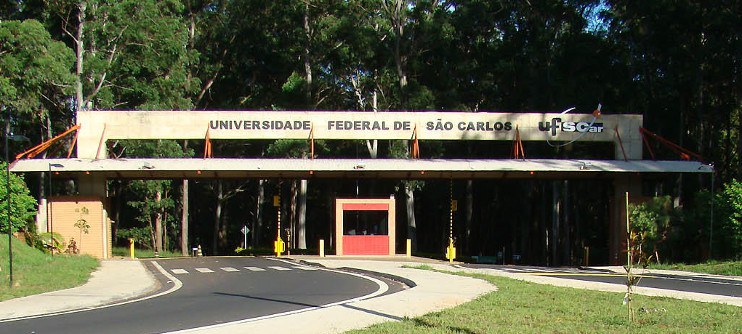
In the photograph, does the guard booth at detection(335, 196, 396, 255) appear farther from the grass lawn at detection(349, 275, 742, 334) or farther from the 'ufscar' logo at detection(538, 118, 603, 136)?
the grass lawn at detection(349, 275, 742, 334)

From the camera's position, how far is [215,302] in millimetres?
15383

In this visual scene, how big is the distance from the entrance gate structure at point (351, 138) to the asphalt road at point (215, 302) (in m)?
9.69

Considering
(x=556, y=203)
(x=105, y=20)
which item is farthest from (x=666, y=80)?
(x=105, y=20)

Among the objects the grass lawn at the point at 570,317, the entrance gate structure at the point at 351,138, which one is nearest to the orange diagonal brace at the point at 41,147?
the entrance gate structure at the point at 351,138

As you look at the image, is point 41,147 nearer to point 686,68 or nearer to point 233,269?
point 233,269

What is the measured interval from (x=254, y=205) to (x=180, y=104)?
26131 millimetres

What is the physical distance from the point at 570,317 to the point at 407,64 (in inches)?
1453

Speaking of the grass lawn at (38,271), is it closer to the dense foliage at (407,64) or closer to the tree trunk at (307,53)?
the dense foliage at (407,64)

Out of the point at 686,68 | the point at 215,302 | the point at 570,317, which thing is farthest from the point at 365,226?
the point at 570,317

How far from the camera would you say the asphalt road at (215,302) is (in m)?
12.1

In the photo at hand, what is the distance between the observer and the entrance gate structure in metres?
33.2

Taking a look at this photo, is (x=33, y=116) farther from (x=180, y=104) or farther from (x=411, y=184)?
(x=411, y=184)

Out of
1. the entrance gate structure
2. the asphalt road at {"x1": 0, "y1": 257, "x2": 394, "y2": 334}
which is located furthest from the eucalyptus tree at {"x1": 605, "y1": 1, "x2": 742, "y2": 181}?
the asphalt road at {"x1": 0, "y1": 257, "x2": 394, "y2": 334}

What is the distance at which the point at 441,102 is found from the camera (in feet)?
154
